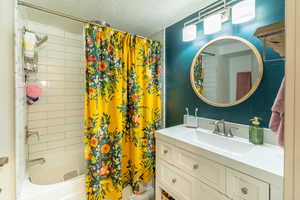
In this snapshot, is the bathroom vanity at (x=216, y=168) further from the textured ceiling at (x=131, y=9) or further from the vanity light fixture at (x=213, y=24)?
the textured ceiling at (x=131, y=9)

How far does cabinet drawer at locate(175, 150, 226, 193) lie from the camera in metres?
0.89

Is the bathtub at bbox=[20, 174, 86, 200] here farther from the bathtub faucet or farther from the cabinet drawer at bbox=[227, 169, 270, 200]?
the cabinet drawer at bbox=[227, 169, 270, 200]

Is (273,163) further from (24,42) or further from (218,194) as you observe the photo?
(24,42)

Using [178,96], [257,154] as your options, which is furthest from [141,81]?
[257,154]

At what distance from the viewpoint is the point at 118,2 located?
136 cm

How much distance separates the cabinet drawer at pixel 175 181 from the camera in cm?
110

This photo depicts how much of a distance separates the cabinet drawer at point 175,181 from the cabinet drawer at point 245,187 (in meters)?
0.30

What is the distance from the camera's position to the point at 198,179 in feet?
3.35

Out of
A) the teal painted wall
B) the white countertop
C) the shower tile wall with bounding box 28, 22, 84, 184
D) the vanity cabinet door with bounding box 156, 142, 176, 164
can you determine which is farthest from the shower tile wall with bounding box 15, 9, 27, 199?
the teal painted wall

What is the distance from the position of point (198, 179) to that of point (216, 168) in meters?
0.19

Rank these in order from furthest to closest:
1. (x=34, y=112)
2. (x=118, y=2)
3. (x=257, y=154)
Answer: (x=34, y=112), (x=118, y=2), (x=257, y=154)

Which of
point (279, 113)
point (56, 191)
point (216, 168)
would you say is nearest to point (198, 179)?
point (216, 168)

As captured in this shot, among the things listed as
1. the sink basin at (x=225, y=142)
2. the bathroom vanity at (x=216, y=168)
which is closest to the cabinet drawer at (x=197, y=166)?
the bathroom vanity at (x=216, y=168)

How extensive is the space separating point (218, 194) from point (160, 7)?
5.70 feet
